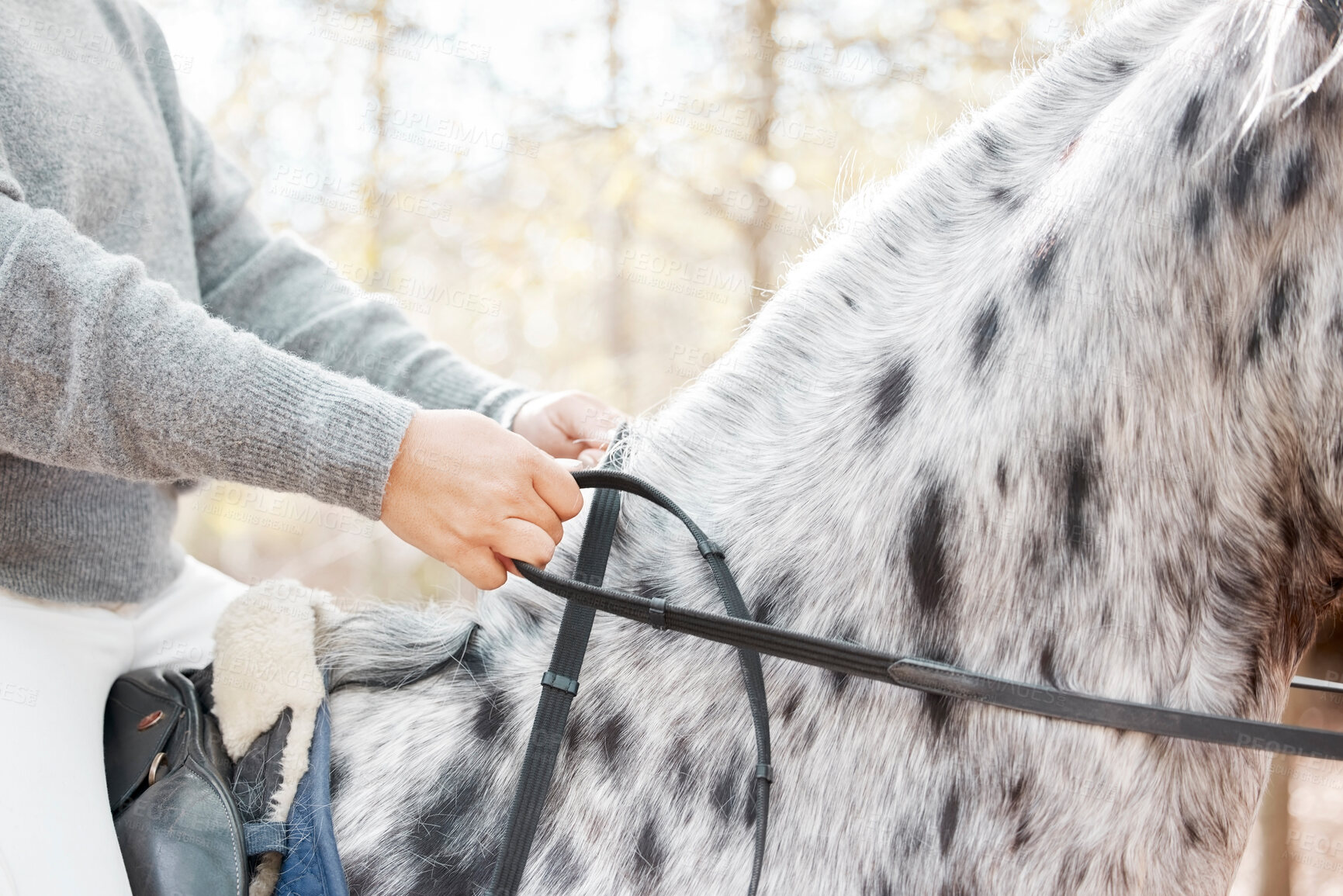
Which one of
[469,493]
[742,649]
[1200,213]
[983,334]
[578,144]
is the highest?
[578,144]

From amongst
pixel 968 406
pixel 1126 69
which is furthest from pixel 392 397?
pixel 1126 69

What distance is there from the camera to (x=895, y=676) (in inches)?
35.5

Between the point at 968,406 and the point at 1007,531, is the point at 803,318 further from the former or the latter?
the point at 1007,531

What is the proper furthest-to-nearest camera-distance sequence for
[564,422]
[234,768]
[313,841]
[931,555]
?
[564,422]
[234,768]
[313,841]
[931,555]

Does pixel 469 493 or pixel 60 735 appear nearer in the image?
pixel 469 493

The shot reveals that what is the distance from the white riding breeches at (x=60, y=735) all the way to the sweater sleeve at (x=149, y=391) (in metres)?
0.39

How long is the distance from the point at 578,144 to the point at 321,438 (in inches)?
236

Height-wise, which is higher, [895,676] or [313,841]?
[895,676]

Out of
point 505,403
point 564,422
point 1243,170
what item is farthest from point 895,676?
point 505,403

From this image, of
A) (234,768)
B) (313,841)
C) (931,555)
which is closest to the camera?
(931,555)

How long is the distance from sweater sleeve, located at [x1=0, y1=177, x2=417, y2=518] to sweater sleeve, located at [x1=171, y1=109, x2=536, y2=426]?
76 cm

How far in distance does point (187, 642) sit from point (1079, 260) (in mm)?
1542

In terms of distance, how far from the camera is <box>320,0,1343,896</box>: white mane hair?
0.87m

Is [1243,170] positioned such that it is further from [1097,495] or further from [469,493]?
[469,493]
